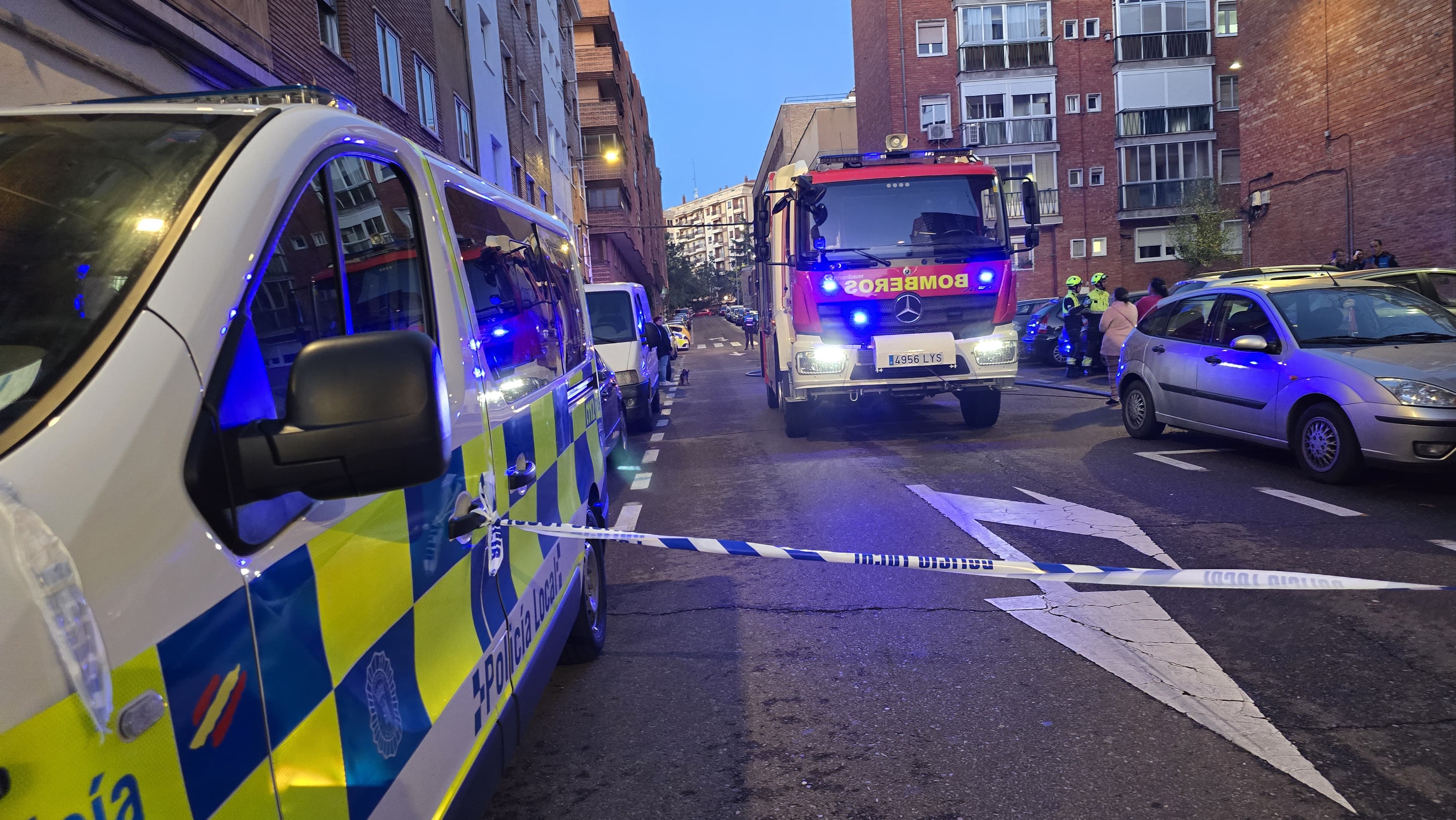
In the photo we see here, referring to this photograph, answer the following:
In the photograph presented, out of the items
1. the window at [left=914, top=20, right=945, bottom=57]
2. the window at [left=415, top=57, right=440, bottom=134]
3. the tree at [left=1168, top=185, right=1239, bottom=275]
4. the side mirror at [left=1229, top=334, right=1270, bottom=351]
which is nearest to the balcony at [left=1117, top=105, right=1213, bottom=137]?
the tree at [left=1168, top=185, right=1239, bottom=275]

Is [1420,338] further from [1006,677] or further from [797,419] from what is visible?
[797,419]

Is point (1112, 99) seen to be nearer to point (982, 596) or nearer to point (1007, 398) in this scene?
point (1007, 398)

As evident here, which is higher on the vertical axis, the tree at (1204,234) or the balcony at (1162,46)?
the balcony at (1162,46)

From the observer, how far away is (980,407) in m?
11.9

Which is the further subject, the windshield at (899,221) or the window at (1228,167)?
the window at (1228,167)

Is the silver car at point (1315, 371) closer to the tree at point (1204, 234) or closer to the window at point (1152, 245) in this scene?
the tree at point (1204, 234)

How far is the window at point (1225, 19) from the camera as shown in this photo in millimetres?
42094

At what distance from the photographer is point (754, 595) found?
17.5ft

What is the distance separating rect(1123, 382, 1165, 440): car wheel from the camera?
33.4 feet

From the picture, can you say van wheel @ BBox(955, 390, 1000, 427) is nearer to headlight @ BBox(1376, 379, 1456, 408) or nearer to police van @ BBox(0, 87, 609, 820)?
headlight @ BBox(1376, 379, 1456, 408)

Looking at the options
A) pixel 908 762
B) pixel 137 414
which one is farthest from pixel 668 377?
pixel 137 414

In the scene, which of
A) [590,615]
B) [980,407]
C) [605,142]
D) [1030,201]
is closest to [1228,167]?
[605,142]

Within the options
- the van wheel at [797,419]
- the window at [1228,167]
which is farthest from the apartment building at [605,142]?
the van wheel at [797,419]

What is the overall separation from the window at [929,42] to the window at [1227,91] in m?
11.5
